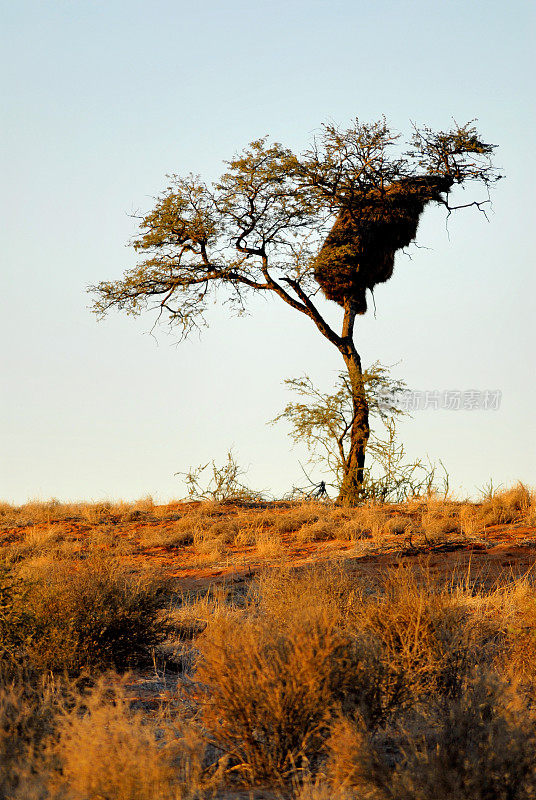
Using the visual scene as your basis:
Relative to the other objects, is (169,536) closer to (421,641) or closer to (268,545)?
(268,545)

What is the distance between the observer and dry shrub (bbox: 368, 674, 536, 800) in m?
3.89

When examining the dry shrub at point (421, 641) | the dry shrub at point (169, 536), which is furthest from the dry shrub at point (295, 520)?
the dry shrub at point (421, 641)

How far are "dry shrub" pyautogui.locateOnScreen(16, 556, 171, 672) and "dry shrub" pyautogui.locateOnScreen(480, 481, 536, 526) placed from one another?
900cm

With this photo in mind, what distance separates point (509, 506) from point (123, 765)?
13.4m

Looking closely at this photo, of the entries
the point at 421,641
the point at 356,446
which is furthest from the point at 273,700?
the point at 356,446

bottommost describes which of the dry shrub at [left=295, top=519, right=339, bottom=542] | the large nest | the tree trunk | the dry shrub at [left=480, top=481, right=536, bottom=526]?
the dry shrub at [left=295, top=519, right=339, bottom=542]

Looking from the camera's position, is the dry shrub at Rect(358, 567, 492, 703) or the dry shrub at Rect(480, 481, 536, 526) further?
the dry shrub at Rect(480, 481, 536, 526)

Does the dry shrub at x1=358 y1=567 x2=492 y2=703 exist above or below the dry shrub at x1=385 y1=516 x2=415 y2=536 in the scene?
below

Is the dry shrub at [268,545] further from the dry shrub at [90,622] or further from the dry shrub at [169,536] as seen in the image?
the dry shrub at [90,622]

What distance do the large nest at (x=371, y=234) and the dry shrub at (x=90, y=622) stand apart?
14.9 m

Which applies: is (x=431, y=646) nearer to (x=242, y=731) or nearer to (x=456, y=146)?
(x=242, y=731)

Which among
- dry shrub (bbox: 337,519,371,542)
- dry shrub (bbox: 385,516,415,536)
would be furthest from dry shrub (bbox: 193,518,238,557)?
dry shrub (bbox: 385,516,415,536)

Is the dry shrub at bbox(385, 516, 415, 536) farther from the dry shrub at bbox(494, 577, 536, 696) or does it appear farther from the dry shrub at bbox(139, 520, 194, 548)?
the dry shrub at bbox(494, 577, 536, 696)

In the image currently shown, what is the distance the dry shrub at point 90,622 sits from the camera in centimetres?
658
